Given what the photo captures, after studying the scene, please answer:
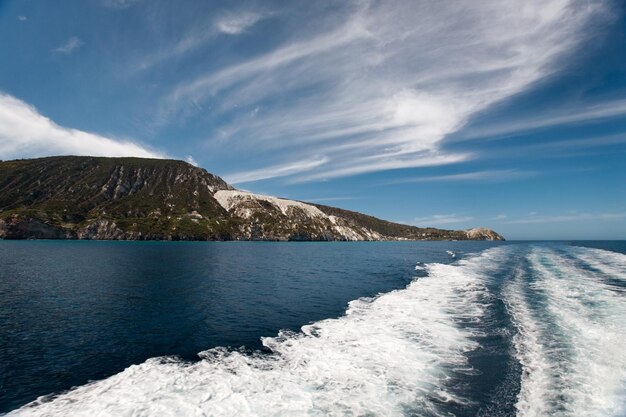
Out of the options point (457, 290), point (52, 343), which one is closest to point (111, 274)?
point (52, 343)

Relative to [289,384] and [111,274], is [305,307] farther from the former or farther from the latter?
[111,274]

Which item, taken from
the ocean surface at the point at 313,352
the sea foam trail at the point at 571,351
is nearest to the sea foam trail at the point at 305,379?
the ocean surface at the point at 313,352

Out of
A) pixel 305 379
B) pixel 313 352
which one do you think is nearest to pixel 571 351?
pixel 313 352

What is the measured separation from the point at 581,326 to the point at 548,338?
4697 mm

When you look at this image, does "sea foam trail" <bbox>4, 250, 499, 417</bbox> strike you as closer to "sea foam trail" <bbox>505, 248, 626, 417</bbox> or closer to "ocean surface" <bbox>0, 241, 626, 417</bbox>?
"ocean surface" <bbox>0, 241, 626, 417</bbox>

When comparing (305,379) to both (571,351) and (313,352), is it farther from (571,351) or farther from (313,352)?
(571,351)

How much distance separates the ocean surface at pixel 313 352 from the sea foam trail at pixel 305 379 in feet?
0.32

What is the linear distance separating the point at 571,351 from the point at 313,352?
16.1m

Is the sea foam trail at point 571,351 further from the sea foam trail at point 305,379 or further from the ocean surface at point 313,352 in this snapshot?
the sea foam trail at point 305,379

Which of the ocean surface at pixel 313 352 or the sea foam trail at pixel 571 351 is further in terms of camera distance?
the ocean surface at pixel 313 352

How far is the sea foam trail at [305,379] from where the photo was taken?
1431cm

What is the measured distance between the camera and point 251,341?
23.8 metres

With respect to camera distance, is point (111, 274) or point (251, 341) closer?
point (251, 341)

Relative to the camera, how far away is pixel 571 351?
2020 cm
